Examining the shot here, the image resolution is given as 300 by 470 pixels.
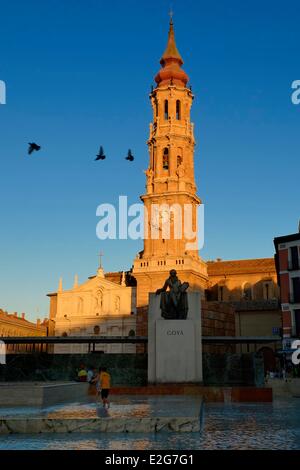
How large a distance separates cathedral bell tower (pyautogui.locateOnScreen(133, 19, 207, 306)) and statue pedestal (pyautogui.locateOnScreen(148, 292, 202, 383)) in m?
38.8

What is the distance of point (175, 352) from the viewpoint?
1834 cm

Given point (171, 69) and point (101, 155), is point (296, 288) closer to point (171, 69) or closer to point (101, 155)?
point (101, 155)

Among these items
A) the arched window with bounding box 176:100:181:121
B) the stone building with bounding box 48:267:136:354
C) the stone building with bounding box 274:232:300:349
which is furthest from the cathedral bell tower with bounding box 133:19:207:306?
the stone building with bounding box 274:232:300:349

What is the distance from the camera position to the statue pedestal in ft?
59.7

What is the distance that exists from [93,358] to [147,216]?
125 feet

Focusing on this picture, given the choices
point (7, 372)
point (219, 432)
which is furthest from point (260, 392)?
point (7, 372)

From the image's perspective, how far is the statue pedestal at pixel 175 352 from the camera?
1820 centimetres

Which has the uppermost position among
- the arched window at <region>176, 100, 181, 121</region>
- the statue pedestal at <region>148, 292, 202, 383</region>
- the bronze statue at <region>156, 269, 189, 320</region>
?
the arched window at <region>176, 100, 181, 121</region>

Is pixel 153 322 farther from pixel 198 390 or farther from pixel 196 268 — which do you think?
pixel 196 268

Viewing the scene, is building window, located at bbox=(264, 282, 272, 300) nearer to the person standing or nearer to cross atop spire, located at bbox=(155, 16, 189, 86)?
cross atop spire, located at bbox=(155, 16, 189, 86)

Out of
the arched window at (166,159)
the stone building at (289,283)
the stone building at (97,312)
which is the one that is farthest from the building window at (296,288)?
the arched window at (166,159)

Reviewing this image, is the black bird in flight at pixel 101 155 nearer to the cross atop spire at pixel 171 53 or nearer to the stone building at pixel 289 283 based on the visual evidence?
the stone building at pixel 289 283

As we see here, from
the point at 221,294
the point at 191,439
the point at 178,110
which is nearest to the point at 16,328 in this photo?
the point at 221,294

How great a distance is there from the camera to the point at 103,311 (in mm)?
66188
